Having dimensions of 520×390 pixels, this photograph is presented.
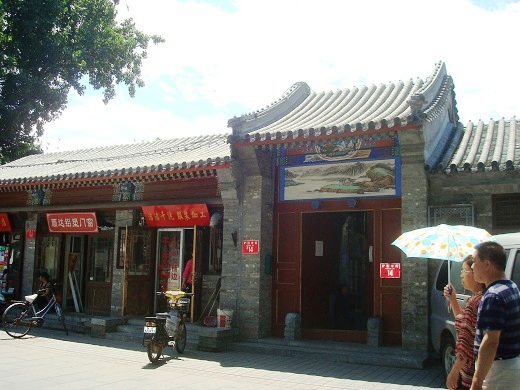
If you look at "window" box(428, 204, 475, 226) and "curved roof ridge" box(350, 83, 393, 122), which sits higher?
"curved roof ridge" box(350, 83, 393, 122)

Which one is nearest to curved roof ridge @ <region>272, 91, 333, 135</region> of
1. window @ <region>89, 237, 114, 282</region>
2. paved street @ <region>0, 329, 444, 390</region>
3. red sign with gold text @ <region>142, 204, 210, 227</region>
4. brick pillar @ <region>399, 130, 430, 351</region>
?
brick pillar @ <region>399, 130, 430, 351</region>

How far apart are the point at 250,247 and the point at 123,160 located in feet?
16.9

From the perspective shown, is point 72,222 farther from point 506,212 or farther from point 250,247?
point 506,212

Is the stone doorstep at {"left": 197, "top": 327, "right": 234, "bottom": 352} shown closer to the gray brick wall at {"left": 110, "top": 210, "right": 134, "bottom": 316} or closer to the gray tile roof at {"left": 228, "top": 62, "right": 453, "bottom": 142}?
the gray brick wall at {"left": 110, "top": 210, "right": 134, "bottom": 316}

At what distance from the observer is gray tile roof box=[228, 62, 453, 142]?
8.65m

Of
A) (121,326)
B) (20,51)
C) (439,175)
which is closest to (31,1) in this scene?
(20,51)

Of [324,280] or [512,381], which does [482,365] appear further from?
[324,280]

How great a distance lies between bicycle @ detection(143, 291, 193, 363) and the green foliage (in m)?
12.8

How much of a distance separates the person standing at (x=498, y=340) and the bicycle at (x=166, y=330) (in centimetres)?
614

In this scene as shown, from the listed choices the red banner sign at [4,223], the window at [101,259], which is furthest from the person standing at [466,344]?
the red banner sign at [4,223]

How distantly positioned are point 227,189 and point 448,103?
5.23 metres

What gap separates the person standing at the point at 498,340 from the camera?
3279 mm

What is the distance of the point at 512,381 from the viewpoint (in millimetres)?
3324

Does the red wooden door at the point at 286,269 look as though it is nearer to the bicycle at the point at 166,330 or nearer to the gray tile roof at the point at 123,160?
the gray tile roof at the point at 123,160
